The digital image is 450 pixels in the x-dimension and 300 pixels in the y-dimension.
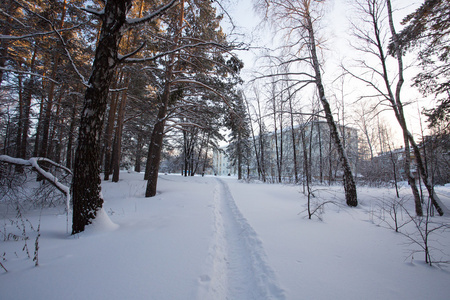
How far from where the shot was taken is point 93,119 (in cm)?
303

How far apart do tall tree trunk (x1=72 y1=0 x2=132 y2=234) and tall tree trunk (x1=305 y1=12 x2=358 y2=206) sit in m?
6.21

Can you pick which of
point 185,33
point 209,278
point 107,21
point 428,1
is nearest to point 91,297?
point 209,278

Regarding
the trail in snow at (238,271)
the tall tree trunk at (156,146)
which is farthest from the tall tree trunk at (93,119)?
the tall tree trunk at (156,146)

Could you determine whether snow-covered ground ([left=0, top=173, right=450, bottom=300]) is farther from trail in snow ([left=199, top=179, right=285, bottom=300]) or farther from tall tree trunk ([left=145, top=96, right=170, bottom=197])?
tall tree trunk ([left=145, top=96, right=170, bottom=197])

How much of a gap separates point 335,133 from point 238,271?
6007 millimetres

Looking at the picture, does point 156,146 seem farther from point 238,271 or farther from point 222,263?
point 238,271

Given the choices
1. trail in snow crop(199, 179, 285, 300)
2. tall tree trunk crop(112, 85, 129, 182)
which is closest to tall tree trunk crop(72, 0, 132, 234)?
trail in snow crop(199, 179, 285, 300)

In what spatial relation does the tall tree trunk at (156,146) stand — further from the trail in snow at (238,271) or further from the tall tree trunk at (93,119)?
the trail in snow at (238,271)

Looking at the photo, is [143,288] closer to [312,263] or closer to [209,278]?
[209,278]

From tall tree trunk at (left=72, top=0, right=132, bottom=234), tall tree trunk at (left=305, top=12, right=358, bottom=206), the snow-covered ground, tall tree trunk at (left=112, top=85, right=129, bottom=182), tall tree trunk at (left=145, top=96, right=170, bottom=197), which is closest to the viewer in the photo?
the snow-covered ground

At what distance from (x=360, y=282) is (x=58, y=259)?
3.53m

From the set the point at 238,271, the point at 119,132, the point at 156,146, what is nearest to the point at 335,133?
the point at 238,271

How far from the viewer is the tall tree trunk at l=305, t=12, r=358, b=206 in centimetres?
589

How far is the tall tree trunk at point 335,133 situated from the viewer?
5.89 m
